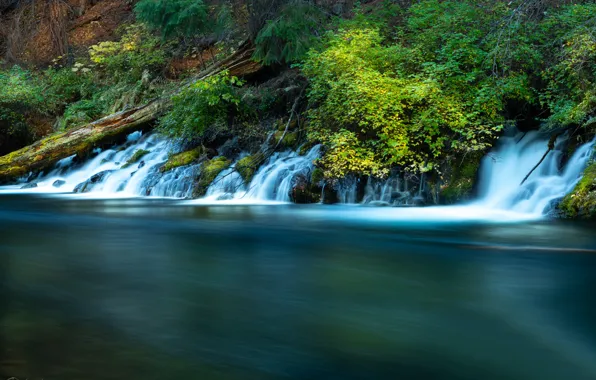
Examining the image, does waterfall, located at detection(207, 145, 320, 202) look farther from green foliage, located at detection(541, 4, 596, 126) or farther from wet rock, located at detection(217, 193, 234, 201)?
green foliage, located at detection(541, 4, 596, 126)

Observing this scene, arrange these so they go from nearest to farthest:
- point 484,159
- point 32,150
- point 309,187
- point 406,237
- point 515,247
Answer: point 515,247 → point 406,237 → point 484,159 → point 309,187 → point 32,150

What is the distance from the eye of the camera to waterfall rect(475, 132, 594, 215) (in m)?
8.89

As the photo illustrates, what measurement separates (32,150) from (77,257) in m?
12.2

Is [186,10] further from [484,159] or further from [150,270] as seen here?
[150,270]

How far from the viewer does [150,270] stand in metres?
5.20

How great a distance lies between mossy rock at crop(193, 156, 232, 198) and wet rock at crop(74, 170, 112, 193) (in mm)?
3019

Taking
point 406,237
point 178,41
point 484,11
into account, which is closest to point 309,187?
point 406,237

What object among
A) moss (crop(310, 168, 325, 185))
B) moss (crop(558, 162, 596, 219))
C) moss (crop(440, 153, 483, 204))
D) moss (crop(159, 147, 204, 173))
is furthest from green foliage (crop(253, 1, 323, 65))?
moss (crop(558, 162, 596, 219))

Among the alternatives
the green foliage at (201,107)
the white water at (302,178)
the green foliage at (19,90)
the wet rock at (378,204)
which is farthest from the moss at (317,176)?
the green foliage at (19,90)

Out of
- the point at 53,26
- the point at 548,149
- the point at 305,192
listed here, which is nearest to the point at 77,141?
the point at 305,192

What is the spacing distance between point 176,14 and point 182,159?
182 inches

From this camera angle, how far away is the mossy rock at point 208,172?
12.3 m

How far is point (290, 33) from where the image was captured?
44.5ft

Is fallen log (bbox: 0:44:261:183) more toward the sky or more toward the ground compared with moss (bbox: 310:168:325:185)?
more toward the sky
